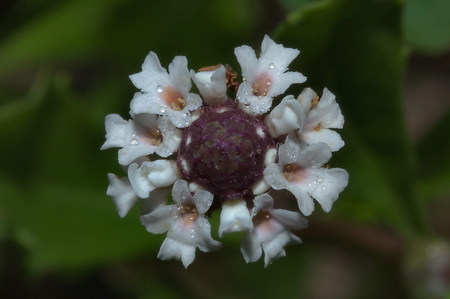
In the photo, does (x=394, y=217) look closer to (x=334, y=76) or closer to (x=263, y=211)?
(x=334, y=76)

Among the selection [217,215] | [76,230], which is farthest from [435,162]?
[76,230]

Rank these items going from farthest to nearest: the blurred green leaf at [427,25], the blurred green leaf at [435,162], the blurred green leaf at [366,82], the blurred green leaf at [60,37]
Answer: the blurred green leaf at [60,37], the blurred green leaf at [435,162], the blurred green leaf at [427,25], the blurred green leaf at [366,82]

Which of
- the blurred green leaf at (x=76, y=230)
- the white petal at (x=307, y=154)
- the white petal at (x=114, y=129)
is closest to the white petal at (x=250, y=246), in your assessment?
the white petal at (x=307, y=154)

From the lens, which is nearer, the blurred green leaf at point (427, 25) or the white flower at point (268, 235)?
the white flower at point (268, 235)

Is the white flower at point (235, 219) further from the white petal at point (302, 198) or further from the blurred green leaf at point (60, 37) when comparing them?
the blurred green leaf at point (60, 37)

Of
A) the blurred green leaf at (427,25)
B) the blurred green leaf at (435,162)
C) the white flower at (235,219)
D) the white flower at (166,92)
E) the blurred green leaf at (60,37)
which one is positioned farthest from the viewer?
the blurred green leaf at (60,37)

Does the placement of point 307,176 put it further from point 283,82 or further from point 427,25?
point 427,25

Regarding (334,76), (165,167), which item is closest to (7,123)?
(165,167)
